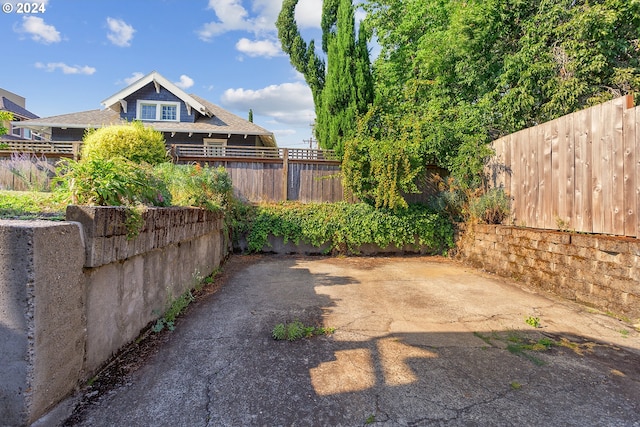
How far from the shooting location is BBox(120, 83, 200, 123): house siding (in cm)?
1351

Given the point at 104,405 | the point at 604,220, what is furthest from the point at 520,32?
the point at 104,405

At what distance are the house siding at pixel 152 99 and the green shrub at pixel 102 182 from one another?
39.5ft

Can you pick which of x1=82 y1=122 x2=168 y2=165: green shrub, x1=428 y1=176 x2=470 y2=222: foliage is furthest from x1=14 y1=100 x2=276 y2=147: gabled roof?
x1=428 y1=176 x2=470 y2=222: foliage

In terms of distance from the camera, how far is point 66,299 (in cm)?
172

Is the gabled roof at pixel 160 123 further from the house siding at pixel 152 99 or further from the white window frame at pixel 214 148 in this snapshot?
the white window frame at pixel 214 148

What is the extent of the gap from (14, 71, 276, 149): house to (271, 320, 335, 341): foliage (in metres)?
11.1

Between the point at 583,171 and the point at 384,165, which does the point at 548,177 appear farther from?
the point at 384,165

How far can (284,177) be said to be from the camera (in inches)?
361

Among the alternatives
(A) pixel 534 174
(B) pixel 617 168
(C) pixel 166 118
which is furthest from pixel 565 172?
(C) pixel 166 118

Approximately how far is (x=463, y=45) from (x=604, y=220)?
18.1ft

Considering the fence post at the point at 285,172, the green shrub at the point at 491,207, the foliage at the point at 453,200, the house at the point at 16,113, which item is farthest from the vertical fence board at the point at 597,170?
the house at the point at 16,113

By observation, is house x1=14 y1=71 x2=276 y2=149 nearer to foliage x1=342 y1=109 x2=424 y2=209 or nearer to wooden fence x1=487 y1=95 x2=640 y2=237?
foliage x1=342 y1=109 x2=424 y2=209

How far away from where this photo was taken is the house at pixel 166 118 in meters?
13.1

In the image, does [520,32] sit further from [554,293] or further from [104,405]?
[104,405]
